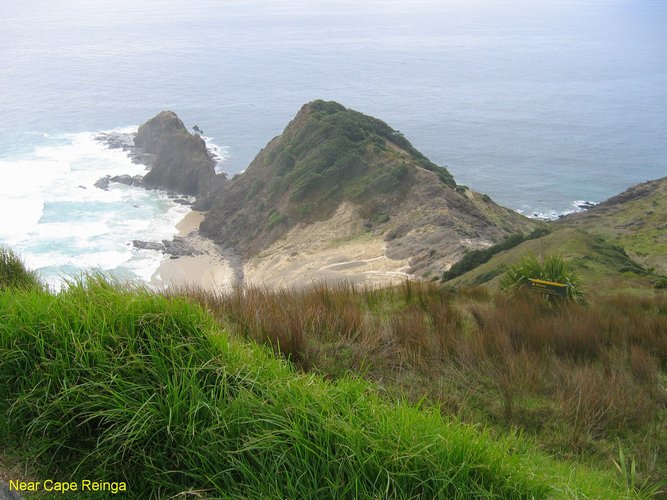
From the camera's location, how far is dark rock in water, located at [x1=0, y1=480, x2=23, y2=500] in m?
3.51

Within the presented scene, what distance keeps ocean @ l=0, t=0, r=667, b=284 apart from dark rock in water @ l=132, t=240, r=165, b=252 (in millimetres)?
534

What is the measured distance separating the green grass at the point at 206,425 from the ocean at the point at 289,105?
16916 millimetres

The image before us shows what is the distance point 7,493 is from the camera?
355 centimetres

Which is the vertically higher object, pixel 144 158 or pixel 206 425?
pixel 206 425

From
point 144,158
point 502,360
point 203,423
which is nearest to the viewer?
point 203,423

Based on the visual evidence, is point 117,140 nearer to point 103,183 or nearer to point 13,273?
point 103,183

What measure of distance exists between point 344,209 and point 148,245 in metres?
14.8

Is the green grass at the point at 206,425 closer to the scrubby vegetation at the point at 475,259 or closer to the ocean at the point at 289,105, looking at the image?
the ocean at the point at 289,105

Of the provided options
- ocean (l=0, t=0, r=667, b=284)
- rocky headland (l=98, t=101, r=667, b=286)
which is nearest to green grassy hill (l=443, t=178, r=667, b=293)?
rocky headland (l=98, t=101, r=667, b=286)

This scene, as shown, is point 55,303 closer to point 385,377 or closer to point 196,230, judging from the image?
point 385,377

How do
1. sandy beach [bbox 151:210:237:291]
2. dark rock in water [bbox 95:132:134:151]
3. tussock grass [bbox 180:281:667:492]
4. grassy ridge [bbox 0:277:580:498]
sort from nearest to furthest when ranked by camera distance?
grassy ridge [bbox 0:277:580:498]
tussock grass [bbox 180:281:667:492]
sandy beach [bbox 151:210:237:291]
dark rock in water [bbox 95:132:134:151]

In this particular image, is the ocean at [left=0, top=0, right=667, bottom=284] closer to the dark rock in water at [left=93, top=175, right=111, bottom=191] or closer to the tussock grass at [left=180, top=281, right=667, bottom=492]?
the dark rock in water at [left=93, top=175, right=111, bottom=191]

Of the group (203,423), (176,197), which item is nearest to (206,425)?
(203,423)

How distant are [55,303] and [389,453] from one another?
304cm
